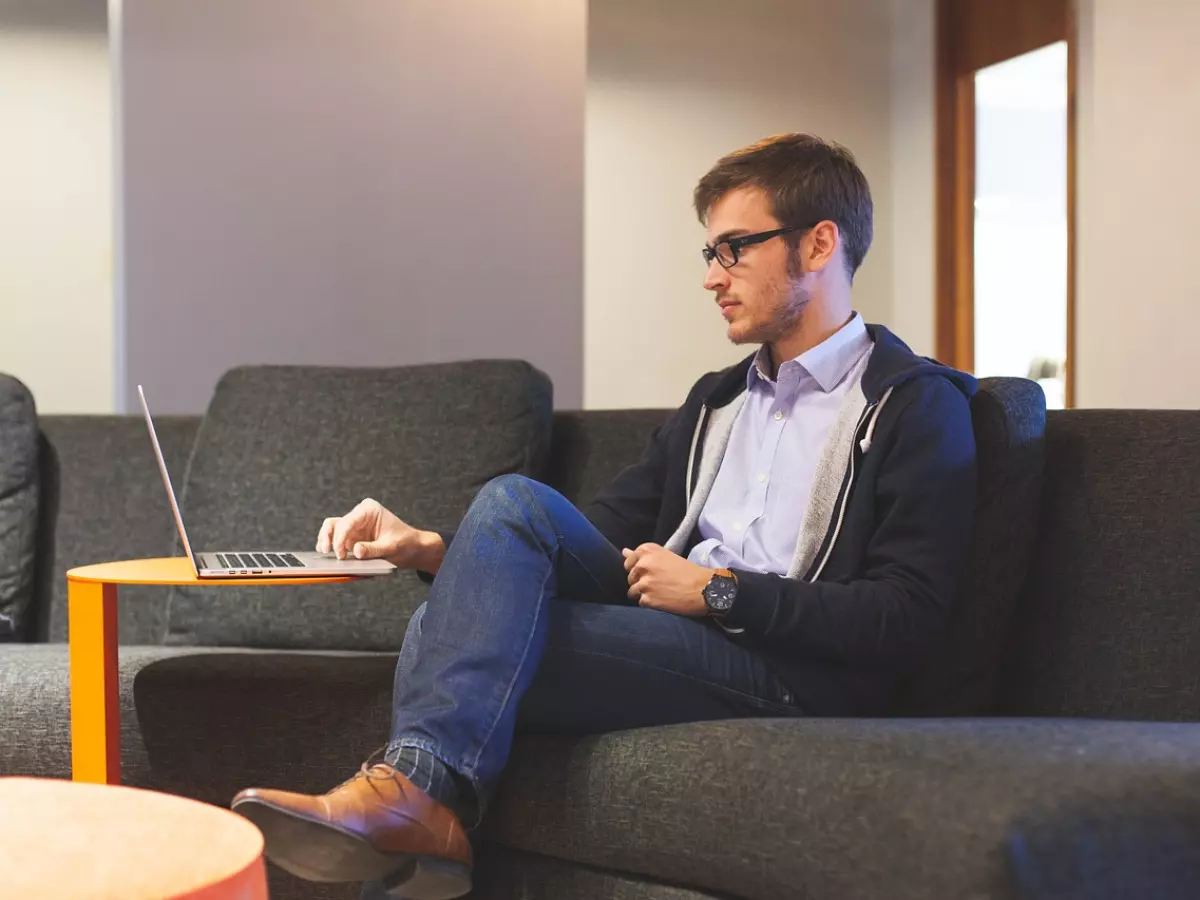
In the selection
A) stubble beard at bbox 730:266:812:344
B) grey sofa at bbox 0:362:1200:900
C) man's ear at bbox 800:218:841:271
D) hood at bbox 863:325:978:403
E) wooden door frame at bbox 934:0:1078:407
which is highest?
wooden door frame at bbox 934:0:1078:407

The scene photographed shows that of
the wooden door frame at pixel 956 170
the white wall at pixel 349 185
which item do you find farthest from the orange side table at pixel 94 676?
the wooden door frame at pixel 956 170

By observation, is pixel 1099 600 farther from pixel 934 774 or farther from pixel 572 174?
pixel 572 174

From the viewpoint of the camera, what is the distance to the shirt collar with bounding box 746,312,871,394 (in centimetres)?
196

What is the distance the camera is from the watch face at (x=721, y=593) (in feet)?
5.58

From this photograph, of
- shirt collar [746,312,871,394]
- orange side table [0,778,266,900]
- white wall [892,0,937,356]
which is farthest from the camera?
white wall [892,0,937,356]

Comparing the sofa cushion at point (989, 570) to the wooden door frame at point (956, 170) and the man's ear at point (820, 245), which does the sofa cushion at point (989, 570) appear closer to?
the man's ear at point (820, 245)

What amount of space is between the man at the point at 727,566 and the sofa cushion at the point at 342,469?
0.58 meters

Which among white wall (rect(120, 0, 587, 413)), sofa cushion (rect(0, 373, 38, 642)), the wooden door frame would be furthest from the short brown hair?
the wooden door frame

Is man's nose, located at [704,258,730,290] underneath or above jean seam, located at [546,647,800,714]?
above

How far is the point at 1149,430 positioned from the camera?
1.96m

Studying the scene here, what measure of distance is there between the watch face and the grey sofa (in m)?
0.15

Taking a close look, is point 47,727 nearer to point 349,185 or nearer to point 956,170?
point 349,185

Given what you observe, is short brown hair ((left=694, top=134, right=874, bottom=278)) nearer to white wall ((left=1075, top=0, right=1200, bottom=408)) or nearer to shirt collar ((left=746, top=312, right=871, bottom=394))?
shirt collar ((left=746, top=312, right=871, bottom=394))

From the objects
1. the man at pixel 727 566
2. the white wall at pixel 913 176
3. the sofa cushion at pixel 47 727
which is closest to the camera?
the man at pixel 727 566
